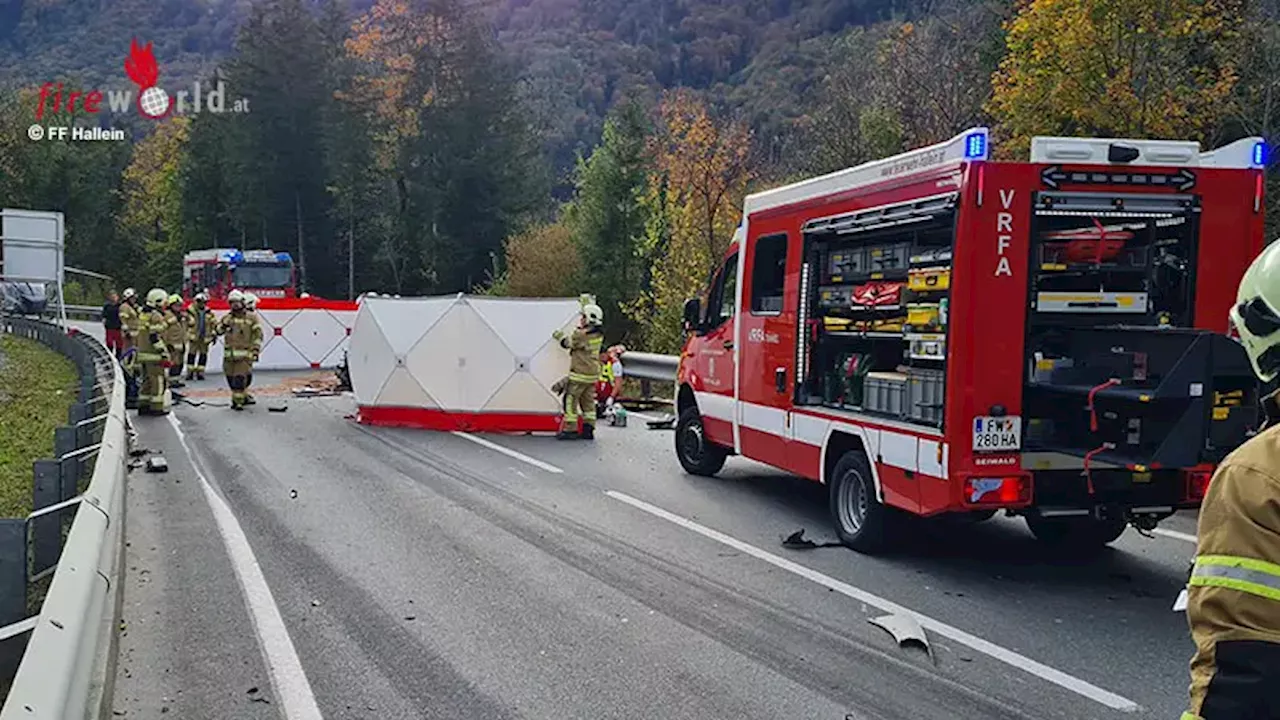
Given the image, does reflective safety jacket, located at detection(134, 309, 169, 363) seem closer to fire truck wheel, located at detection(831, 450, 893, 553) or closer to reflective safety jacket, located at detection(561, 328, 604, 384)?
reflective safety jacket, located at detection(561, 328, 604, 384)

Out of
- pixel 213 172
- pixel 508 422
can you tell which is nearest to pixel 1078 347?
pixel 508 422

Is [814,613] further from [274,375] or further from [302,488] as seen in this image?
[274,375]

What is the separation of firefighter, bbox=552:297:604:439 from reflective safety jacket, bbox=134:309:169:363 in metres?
6.06

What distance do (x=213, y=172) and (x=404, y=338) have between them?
46913 millimetres

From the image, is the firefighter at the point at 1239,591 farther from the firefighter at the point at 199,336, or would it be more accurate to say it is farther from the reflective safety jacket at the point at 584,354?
the firefighter at the point at 199,336

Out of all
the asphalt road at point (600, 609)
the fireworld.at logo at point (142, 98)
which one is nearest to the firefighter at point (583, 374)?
the asphalt road at point (600, 609)

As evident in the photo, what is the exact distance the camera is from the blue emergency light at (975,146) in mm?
6656

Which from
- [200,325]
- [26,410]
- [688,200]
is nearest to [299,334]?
[200,325]

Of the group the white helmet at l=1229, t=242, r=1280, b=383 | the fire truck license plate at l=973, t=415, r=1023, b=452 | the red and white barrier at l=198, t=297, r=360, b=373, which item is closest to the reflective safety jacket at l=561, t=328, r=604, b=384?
the fire truck license plate at l=973, t=415, r=1023, b=452

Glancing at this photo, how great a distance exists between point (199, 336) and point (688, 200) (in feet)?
47.2

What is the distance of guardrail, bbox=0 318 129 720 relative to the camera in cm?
333

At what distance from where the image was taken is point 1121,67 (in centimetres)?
1755

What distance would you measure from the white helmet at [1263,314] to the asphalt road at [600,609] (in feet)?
9.69

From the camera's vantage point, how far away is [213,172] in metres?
57.1
